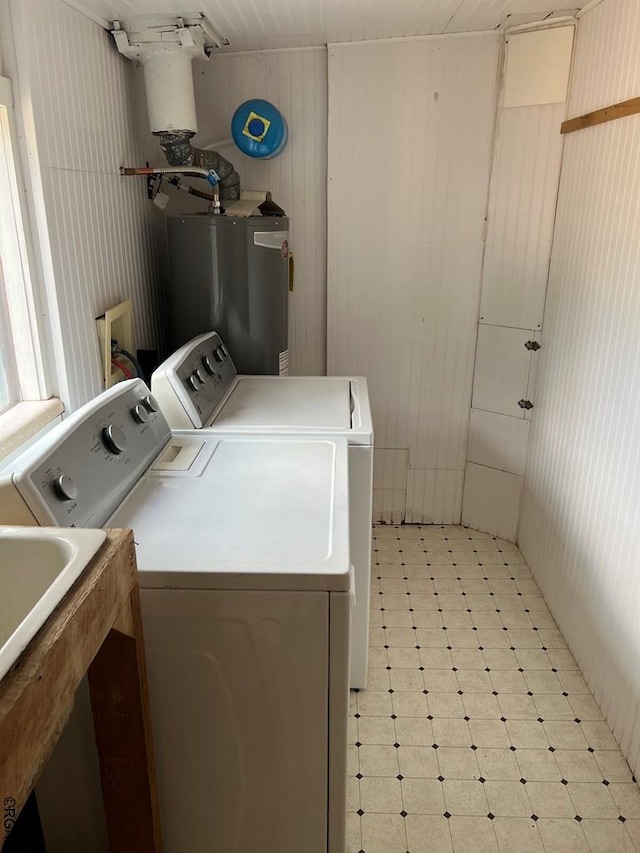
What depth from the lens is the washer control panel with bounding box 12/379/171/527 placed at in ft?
3.78

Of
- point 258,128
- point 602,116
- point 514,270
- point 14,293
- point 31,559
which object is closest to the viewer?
point 31,559

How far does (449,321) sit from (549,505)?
2.93 feet

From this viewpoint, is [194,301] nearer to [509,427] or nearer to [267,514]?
[267,514]

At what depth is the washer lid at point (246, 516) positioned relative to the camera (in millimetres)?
1143

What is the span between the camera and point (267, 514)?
4.41ft

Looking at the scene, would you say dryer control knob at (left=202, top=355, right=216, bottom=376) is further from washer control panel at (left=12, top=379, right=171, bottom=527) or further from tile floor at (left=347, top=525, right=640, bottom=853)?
tile floor at (left=347, top=525, right=640, bottom=853)

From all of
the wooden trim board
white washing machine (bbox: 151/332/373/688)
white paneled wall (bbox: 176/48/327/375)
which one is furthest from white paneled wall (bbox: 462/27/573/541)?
white washing machine (bbox: 151/332/373/688)

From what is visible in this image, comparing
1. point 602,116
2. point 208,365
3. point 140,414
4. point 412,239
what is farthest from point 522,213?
point 140,414

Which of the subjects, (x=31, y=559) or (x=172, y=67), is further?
(x=172, y=67)

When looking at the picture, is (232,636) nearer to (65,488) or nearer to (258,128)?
(65,488)

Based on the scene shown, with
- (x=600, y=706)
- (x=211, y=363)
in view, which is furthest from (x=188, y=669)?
(x=600, y=706)

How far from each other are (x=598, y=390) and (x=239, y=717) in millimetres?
1474

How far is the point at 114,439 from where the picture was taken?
56.1 inches

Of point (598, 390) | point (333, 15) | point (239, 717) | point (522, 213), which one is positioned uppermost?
point (333, 15)
